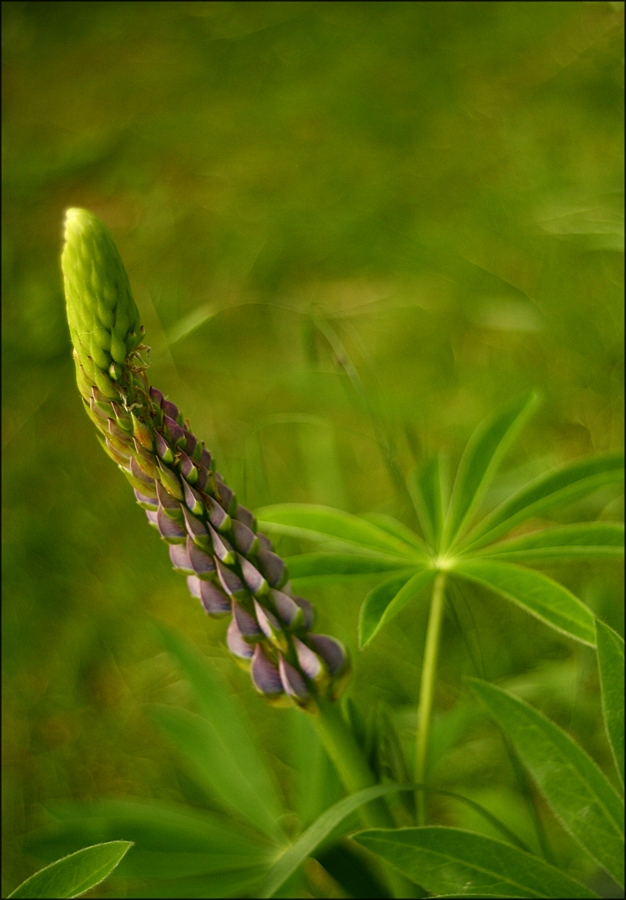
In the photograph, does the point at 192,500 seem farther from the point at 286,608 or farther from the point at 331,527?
the point at 331,527

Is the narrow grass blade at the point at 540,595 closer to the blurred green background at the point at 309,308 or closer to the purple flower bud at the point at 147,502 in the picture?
the blurred green background at the point at 309,308

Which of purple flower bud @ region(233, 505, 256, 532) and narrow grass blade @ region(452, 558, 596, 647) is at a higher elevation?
purple flower bud @ region(233, 505, 256, 532)

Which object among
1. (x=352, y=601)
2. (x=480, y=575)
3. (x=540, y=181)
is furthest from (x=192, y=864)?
(x=540, y=181)

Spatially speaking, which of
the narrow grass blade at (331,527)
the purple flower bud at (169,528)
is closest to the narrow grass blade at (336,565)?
the narrow grass blade at (331,527)

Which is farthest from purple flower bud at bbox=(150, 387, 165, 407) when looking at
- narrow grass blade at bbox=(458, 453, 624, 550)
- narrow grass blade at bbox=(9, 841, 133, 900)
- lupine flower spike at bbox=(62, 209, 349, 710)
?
narrow grass blade at bbox=(458, 453, 624, 550)

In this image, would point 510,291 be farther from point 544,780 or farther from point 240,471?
point 544,780

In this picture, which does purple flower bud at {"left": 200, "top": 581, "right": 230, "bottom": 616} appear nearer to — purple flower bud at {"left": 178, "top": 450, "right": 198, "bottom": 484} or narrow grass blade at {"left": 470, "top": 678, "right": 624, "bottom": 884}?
purple flower bud at {"left": 178, "top": 450, "right": 198, "bottom": 484}
